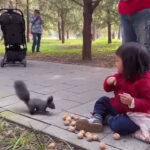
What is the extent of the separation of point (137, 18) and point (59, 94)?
54.6 inches

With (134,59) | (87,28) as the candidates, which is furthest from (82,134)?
(87,28)

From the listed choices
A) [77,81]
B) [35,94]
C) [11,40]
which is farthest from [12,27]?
[35,94]

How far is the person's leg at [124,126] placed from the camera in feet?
8.77

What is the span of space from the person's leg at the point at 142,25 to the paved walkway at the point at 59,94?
0.92m

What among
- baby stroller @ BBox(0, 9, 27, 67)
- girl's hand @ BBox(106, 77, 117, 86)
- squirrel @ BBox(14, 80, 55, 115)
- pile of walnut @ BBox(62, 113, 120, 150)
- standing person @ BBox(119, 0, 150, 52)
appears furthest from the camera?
baby stroller @ BBox(0, 9, 27, 67)

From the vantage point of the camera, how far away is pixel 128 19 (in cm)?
369

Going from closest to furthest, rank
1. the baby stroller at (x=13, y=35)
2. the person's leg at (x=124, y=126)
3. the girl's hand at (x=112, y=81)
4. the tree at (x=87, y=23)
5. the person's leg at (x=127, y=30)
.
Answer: the person's leg at (x=124, y=126), the girl's hand at (x=112, y=81), the person's leg at (x=127, y=30), the baby stroller at (x=13, y=35), the tree at (x=87, y=23)

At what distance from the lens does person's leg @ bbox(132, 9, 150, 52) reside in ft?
11.7

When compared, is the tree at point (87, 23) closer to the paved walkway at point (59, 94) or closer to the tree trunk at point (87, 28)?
the tree trunk at point (87, 28)

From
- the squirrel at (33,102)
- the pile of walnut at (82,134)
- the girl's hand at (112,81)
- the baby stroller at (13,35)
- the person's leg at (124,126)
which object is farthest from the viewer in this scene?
the baby stroller at (13,35)

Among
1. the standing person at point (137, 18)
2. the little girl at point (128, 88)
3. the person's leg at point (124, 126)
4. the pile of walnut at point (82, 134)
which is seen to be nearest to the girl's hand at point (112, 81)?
the little girl at point (128, 88)

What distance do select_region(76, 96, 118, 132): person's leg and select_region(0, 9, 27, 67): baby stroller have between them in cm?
425

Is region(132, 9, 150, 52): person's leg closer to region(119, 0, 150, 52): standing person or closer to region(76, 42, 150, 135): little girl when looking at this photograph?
region(119, 0, 150, 52): standing person

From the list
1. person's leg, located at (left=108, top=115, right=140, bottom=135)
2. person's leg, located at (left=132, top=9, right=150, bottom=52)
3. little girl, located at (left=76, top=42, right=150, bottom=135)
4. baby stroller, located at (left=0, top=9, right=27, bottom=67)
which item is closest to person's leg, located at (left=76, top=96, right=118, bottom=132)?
little girl, located at (left=76, top=42, right=150, bottom=135)
